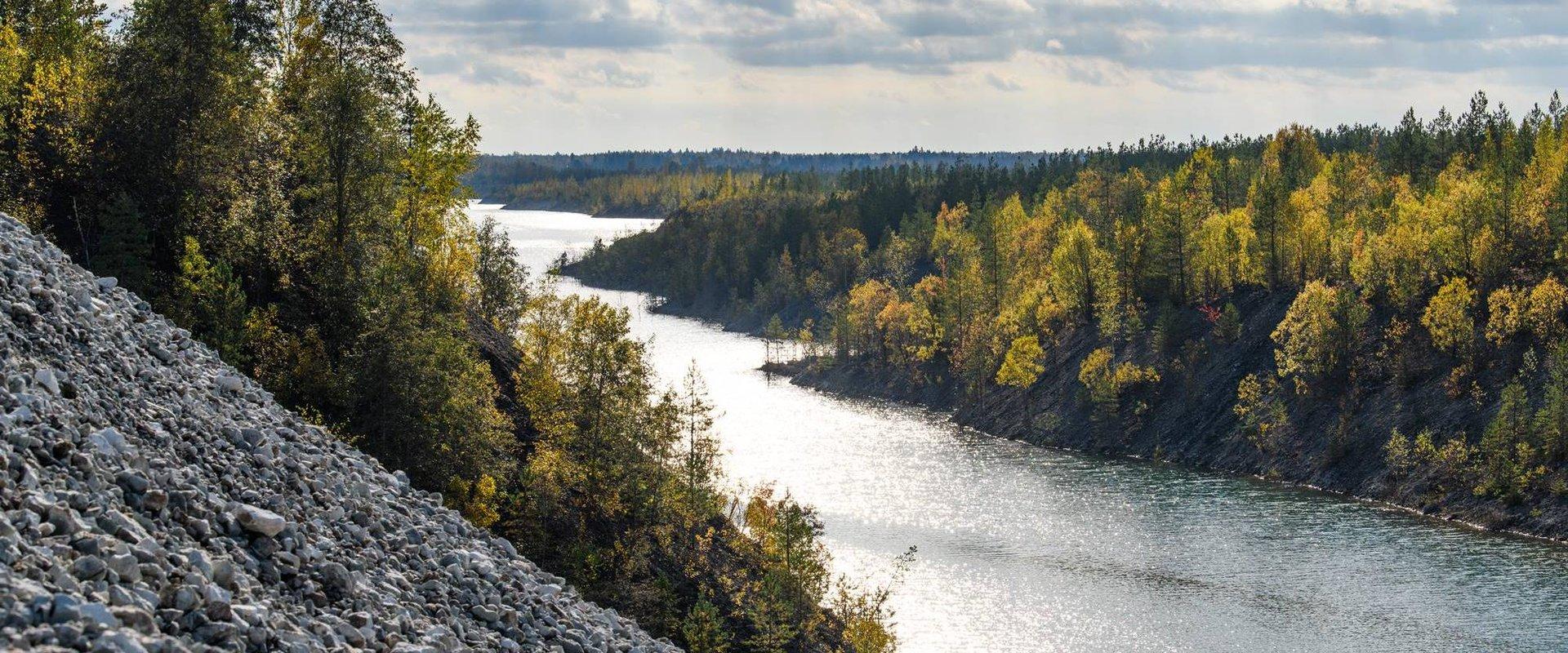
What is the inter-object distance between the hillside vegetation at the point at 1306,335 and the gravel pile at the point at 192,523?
9240cm

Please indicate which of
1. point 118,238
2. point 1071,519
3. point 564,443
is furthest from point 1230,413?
point 118,238

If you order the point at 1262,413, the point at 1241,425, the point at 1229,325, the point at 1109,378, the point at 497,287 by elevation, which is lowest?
the point at 1241,425

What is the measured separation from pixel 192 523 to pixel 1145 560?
265 ft

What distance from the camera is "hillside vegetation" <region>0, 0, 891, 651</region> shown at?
161 ft

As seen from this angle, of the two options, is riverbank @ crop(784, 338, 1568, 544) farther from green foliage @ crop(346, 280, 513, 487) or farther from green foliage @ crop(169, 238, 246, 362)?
green foliage @ crop(169, 238, 246, 362)

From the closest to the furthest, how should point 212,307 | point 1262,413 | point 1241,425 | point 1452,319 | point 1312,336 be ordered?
point 212,307 → point 1452,319 → point 1262,413 → point 1312,336 → point 1241,425

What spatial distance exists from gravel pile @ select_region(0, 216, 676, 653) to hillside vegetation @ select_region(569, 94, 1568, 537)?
92398 mm

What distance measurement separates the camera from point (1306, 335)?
131m

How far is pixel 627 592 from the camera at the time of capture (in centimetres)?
5288

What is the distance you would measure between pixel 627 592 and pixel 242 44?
36372 mm

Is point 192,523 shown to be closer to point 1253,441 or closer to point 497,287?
point 497,287

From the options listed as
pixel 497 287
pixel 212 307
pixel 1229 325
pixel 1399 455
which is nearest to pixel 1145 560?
pixel 1399 455

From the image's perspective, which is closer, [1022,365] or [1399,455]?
[1399,455]

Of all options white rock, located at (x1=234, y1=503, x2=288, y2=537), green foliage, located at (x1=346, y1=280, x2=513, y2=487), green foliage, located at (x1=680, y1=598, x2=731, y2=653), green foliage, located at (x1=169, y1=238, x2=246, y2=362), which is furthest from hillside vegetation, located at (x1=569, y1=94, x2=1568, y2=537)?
white rock, located at (x1=234, y1=503, x2=288, y2=537)
